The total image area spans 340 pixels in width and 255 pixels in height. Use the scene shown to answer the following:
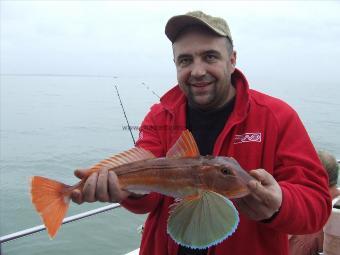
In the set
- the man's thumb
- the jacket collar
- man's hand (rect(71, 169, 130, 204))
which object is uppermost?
the jacket collar

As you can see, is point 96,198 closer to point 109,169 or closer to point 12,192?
point 109,169

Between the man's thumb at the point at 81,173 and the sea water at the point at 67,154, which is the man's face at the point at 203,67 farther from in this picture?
the sea water at the point at 67,154

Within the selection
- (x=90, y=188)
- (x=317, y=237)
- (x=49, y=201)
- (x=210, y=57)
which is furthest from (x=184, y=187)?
(x=317, y=237)

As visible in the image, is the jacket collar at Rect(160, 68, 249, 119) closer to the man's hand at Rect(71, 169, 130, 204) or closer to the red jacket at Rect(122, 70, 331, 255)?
the red jacket at Rect(122, 70, 331, 255)

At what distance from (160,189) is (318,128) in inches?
1283

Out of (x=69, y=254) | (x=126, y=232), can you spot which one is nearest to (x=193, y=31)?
(x=69, y=254)

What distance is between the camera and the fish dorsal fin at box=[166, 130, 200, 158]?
8.12 feet

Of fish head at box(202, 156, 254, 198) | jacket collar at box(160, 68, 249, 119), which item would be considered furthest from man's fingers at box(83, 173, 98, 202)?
jacket collar at box(160, 68, 249, 119)

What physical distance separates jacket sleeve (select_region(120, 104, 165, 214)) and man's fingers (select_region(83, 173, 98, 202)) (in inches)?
17.7

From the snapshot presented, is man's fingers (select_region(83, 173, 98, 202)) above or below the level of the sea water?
above

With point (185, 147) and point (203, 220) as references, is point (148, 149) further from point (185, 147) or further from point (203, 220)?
point (203, 220)

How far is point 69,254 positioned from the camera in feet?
36.1

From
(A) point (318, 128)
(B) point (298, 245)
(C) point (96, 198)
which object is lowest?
(A) point (318, 128)

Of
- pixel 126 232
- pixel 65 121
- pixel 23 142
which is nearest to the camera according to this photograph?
pixel 126 232
